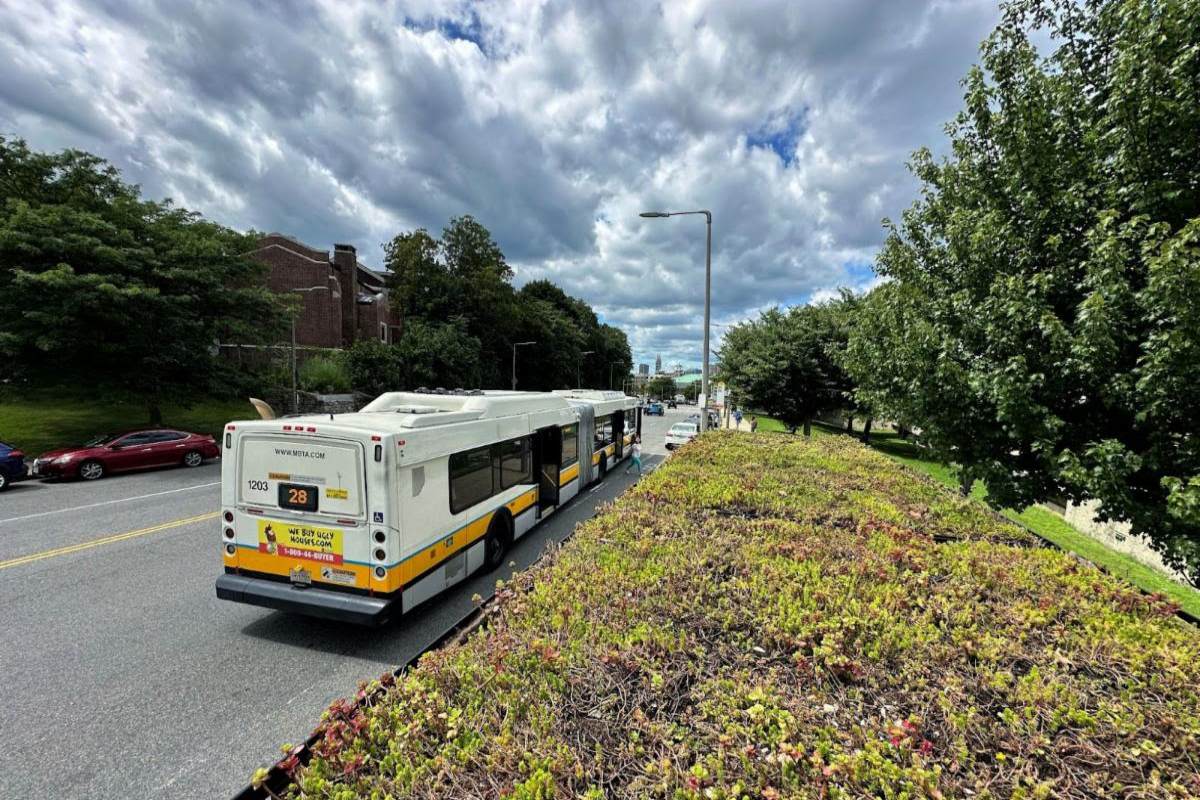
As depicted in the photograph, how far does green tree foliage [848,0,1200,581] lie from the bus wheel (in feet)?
21.5

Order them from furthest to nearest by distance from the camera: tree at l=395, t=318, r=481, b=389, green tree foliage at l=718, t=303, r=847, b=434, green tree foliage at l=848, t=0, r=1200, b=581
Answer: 1. tree at l=395, t=318, r=481, b=389
2. green tree foliage at l=718, t=303, r=847, b=434
3. green tree foliage at l=848, t=0, r=1200, b=581

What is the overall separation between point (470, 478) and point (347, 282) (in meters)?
43.3

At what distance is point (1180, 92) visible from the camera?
4.39m

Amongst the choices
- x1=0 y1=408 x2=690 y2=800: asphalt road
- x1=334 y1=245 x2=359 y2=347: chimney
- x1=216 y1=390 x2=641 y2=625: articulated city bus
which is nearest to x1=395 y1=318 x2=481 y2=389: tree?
x1=334 y1=245 x2=359 y2=347: chimney

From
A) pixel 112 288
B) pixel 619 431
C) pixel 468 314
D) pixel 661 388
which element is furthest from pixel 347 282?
pixel 661 388

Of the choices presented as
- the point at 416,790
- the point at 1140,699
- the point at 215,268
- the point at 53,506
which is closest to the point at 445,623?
the point at 416,790

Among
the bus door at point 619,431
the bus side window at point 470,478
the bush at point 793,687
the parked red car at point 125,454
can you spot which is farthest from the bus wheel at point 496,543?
the parked red car at point 125,454

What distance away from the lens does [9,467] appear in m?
12.8

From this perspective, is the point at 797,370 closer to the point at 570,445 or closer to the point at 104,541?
the point at 570,445

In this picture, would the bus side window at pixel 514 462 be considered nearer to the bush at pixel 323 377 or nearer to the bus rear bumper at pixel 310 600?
the bus rear bumper at pixel 310 600

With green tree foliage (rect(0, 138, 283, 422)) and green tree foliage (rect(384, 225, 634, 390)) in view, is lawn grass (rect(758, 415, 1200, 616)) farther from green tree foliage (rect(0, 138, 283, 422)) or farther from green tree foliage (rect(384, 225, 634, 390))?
green tree foliage (rect(384, 225, 634, 390))

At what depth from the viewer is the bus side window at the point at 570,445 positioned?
11773 millimetres

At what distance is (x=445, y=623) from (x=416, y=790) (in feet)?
14.5

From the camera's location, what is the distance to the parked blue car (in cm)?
1277
